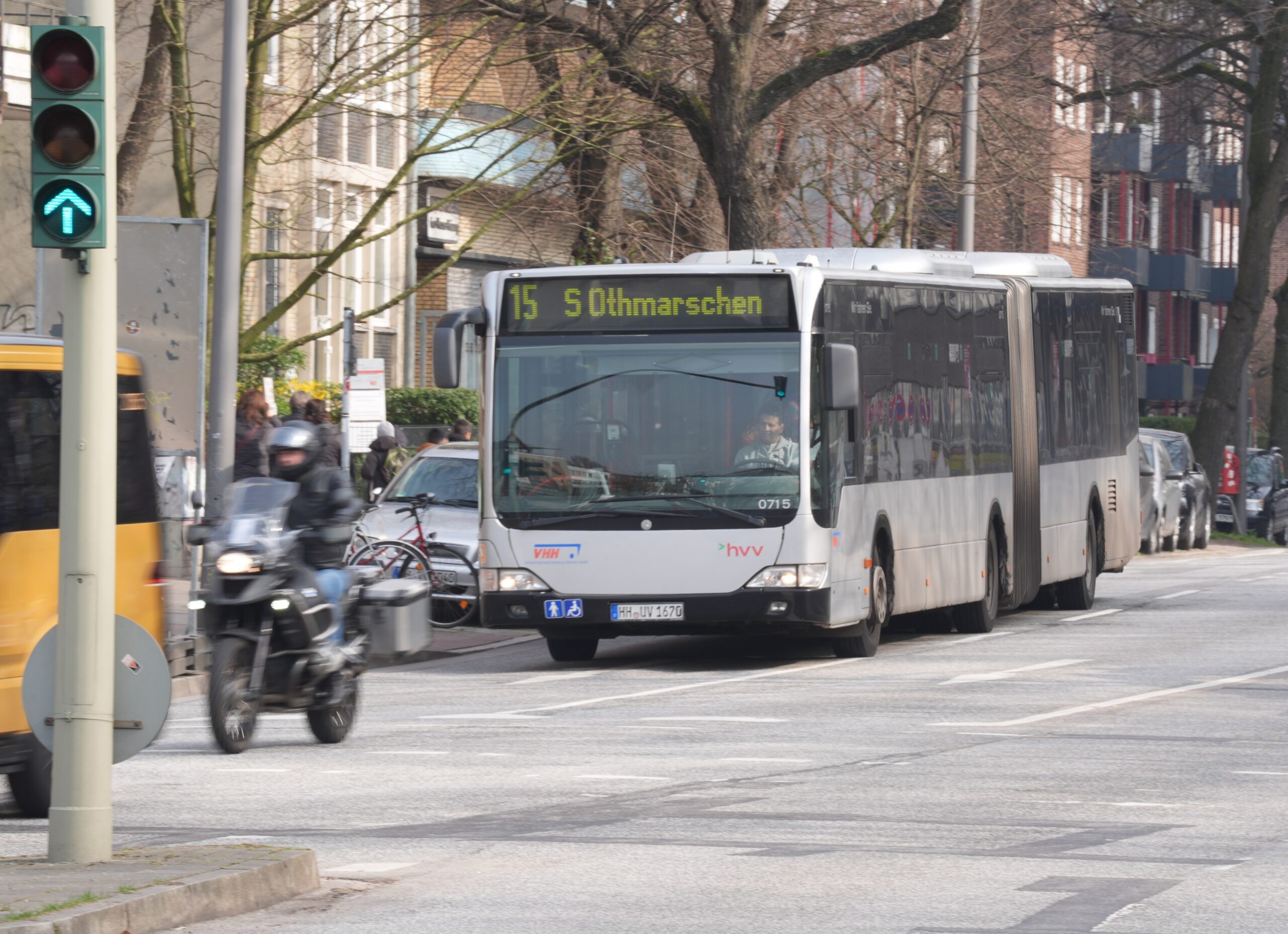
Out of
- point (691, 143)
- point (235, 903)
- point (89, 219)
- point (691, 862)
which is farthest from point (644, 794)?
point (691, 143)

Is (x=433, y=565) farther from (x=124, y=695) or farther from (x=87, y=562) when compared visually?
(x=87, y=562)

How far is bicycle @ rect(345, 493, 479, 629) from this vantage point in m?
21.8

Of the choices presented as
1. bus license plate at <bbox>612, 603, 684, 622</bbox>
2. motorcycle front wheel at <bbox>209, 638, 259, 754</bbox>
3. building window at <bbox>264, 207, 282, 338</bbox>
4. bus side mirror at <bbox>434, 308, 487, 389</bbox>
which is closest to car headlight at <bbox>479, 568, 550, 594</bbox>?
bus license plate at <bbox>612, 603, 684, 622</bbox>

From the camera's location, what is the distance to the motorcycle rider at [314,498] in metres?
12.9

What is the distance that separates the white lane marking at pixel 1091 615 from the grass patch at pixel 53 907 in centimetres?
1686

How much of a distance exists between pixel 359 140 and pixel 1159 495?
14.2 metres

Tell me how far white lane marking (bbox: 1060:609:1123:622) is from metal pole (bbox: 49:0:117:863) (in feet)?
53.1

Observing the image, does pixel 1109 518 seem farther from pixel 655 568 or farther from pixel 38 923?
pixel 38 923

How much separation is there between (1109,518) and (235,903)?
62.3 ft

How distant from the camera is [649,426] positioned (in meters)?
17.5

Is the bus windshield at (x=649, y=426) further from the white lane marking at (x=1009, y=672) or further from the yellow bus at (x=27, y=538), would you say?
the yellow bus at (x=27, y=538)

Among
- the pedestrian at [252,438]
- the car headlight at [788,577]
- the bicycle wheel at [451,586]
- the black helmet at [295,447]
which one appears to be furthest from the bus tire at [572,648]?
the black helmet at [295,447]

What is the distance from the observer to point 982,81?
1432 inches

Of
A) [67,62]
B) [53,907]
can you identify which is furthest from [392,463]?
[53,907]
